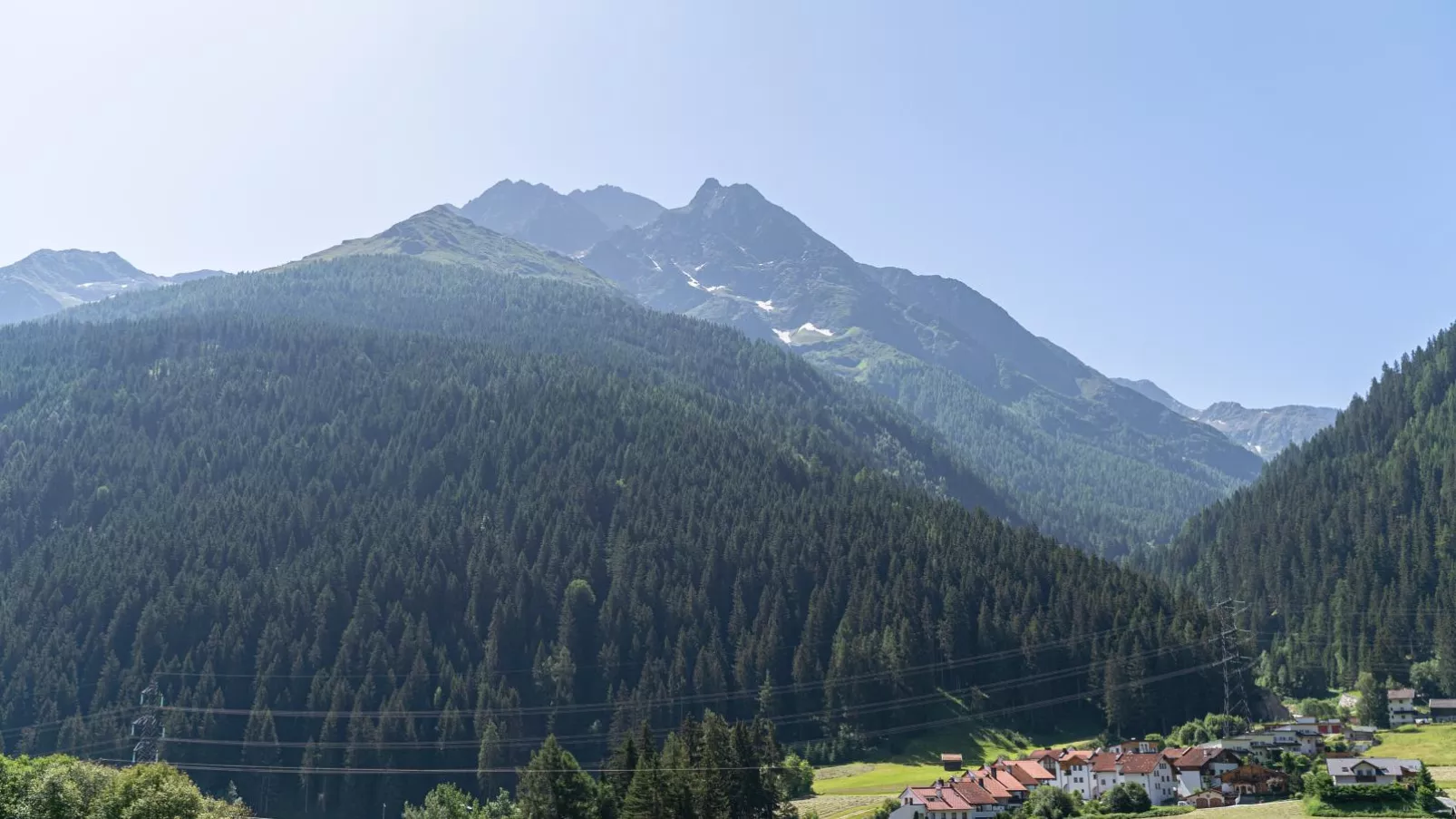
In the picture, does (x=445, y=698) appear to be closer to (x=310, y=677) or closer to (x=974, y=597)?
(x=310, y=677)

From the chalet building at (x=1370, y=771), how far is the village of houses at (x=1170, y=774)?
0.08 meters

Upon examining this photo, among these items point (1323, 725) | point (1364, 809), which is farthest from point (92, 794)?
point (1323, 725)

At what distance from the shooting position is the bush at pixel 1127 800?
11556 cm

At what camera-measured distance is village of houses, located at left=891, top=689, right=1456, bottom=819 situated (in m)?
111

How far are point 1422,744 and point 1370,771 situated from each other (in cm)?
3825

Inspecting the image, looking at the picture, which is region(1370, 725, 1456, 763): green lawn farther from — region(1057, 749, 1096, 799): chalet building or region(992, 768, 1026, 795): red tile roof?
region(992, 768, 1026, 795): red tile roof

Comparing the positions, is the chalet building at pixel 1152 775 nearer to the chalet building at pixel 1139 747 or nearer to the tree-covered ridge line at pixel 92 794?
the chalet building at pixel 1139 747

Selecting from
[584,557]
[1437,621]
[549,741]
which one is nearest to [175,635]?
A: [584,557]

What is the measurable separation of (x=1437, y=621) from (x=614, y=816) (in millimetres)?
141742

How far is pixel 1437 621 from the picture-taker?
18475 cm

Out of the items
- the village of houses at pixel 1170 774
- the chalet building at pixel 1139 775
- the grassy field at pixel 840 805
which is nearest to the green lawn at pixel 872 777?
the grassy field at pixel 840 805

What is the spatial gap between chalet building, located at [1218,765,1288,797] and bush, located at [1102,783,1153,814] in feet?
25.5

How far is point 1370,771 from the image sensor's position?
359 feet

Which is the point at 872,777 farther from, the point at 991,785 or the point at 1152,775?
the point at 1152,775
